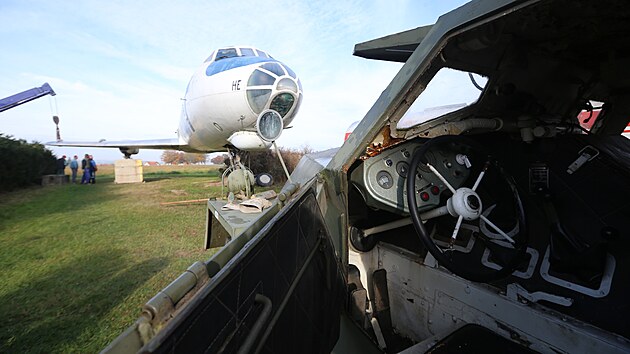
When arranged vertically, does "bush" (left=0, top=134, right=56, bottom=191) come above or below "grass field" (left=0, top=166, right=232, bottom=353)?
above

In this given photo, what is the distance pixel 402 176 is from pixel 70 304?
393 centimetres

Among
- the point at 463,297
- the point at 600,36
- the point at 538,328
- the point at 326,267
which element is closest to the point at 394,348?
the point at 463,297

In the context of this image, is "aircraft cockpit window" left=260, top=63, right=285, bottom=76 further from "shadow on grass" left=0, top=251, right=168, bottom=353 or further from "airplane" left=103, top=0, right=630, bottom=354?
"airplane" left=103, top=0, right=630, bottom=354

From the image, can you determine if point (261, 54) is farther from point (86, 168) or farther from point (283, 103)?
point (86, 168)

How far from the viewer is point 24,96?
64.7 ft

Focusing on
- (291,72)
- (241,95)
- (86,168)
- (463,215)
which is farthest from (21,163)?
(463,215)

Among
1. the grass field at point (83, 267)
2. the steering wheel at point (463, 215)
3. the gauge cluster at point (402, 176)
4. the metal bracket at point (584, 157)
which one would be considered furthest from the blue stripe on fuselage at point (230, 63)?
the metal bracket at point (584, 157)

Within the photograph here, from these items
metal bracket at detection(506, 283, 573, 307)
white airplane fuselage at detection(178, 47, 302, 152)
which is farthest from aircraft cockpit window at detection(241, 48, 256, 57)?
metal bracket at detection(506, 283, 573, 307)

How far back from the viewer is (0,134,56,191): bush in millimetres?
13070

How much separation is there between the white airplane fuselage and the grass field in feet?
8.60

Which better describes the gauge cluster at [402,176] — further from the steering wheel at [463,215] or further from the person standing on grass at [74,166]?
the person standing on grass at [74,166]

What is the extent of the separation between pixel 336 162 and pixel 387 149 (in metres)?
0.38

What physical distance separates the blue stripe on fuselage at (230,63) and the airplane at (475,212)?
6.14m

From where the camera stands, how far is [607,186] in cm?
186
